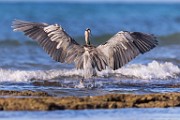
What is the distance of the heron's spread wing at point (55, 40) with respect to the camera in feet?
44.4

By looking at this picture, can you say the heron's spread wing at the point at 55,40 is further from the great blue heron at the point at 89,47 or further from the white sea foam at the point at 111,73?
the white sea foam at the point at 111,73

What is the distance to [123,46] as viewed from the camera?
13.5 metres

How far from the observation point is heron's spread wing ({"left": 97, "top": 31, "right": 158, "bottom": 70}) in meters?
13.4

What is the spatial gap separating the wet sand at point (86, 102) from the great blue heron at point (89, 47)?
149 cm

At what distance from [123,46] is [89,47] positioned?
580 mm

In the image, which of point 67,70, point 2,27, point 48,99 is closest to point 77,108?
point 48,99

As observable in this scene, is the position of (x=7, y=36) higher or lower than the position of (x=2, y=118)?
higher

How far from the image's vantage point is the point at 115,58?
1359cm

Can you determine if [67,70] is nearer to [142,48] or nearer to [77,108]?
[142,48]

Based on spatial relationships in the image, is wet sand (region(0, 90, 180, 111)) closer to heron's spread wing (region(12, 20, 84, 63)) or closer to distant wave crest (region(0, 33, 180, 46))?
heron's spread wing (region(12, 20, 84, 63))

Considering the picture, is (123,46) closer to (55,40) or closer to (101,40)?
(55,40)

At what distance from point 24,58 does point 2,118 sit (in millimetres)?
9407

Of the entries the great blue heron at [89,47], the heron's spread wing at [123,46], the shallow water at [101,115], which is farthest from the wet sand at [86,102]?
the heron's spread wing at [123,46]

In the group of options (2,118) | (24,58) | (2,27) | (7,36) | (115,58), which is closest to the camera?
(2,118)
